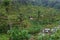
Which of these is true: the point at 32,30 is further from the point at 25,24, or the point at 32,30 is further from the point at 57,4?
the point at 57,4

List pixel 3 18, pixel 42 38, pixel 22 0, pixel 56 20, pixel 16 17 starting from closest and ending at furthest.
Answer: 1. pixel 42 38
2. pixel 3 18
3. pixel 16 17
4. pixel 56 20
5. pixel 22 0

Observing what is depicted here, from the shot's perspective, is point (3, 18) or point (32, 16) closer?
point (3, 18)

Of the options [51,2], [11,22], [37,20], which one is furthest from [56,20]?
[51,2]

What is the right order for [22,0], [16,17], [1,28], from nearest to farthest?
[1,28]
[16,17]
[22,0]

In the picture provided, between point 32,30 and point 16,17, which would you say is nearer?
point 32,30

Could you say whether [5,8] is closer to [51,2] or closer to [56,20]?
[56,20]

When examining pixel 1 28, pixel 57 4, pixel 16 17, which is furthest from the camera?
pixel 57 4

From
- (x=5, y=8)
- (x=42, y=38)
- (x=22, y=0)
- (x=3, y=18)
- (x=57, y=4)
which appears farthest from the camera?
(x=57, y=4)

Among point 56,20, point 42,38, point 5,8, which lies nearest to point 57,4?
point 56,20

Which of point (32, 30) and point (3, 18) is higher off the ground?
point (3, 18)
